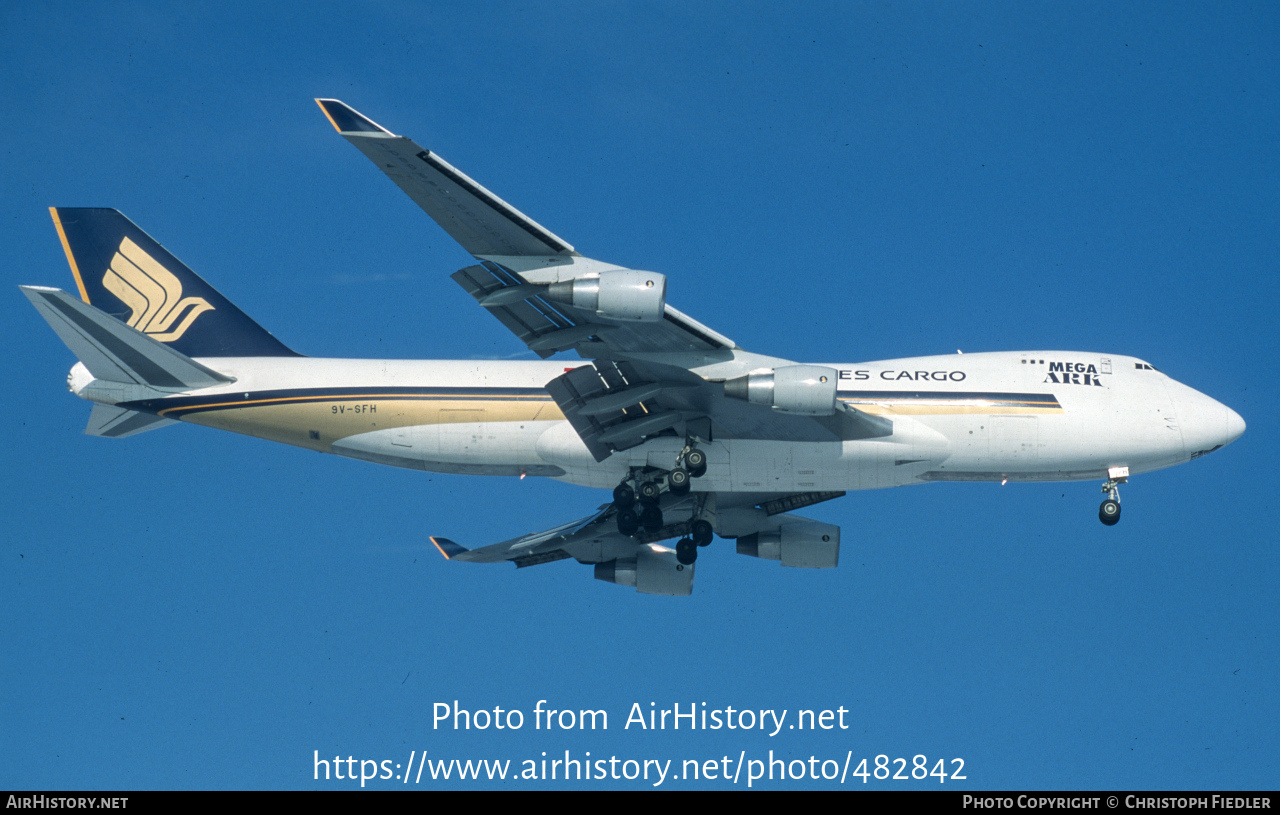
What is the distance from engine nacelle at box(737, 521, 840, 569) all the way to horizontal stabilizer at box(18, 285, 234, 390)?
16329mm

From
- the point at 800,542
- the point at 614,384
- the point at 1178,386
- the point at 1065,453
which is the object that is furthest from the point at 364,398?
the point at 1178,386

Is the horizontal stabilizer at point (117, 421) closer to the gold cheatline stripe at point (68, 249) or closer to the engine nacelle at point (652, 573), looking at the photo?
the gold cheatline stripe at point (68, 249)

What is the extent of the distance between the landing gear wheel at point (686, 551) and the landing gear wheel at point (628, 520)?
99.1 inches

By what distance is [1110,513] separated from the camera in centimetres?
3256

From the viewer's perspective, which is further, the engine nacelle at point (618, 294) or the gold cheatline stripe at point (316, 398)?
the gold cheatline stripe at point (316, 398)

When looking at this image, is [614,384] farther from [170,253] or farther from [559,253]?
[170,253]

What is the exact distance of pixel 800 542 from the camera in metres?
36.6

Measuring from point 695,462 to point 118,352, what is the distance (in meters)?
15.5

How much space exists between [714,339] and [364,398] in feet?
33.7

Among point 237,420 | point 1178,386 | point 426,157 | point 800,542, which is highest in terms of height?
point 426,157

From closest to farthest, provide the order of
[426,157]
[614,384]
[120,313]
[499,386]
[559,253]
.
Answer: [426,157] → [559,253] → [614,384] → [499,386] → [120,313]

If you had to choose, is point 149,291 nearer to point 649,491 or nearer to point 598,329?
point 598,329

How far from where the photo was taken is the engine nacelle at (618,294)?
82.4ft

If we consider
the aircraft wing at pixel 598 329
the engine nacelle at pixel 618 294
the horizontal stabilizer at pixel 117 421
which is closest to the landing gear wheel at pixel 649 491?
the aircraft wing at pixel 598 329
